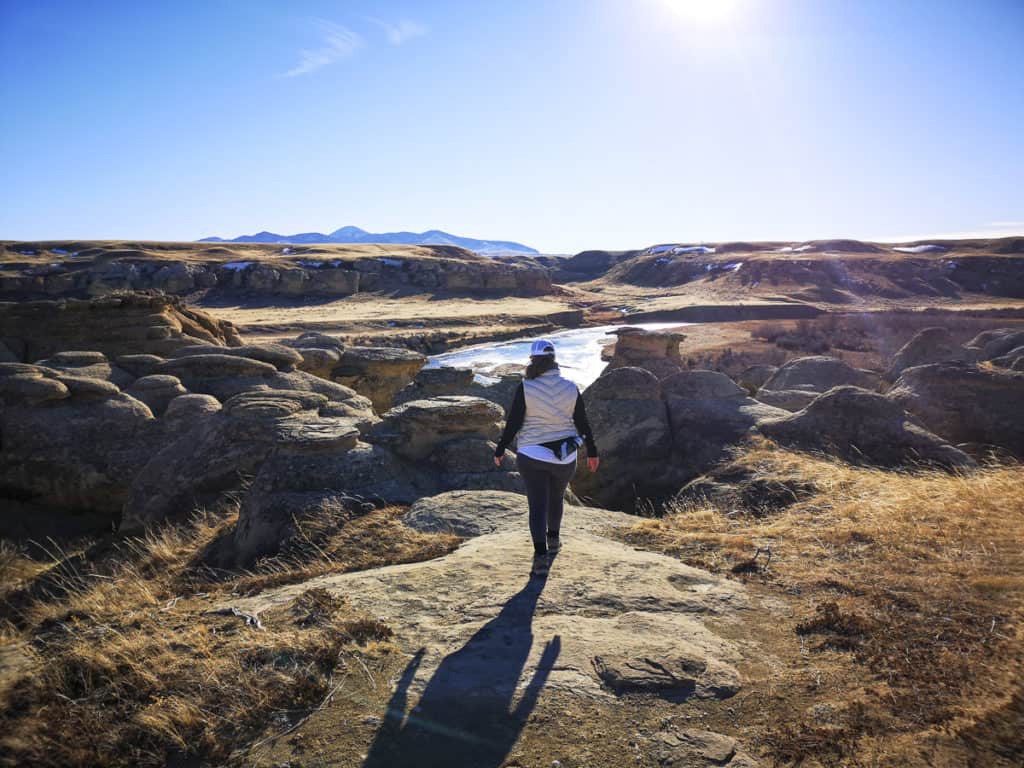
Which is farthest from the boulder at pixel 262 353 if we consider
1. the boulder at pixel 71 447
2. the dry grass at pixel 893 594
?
the dry grass at pixel 893 594

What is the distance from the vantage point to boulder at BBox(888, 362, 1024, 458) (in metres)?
10.3

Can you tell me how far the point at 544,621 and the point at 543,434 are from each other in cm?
143

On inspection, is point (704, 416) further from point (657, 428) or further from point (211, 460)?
point (211, 460)

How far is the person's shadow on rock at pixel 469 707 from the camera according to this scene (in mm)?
2811

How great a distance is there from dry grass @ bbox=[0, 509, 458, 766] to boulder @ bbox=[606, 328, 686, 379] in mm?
15115

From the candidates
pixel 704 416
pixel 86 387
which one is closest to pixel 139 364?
pixel 86 387

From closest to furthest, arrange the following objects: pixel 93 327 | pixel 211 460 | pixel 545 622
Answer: pixel 545 622 → pixel 211 460 → pixel 93 327

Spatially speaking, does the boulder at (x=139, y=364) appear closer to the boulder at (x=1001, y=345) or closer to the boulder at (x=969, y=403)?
the boulder at (x=969, y=403)

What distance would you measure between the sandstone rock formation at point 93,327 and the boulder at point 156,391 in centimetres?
377

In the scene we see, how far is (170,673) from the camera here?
345cm

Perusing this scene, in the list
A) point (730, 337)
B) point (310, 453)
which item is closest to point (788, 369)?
point (310, 453)

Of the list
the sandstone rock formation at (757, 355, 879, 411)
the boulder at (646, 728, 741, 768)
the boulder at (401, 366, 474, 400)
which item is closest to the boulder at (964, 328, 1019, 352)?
the sandstone rock formation at (757, 355, 879, 411)

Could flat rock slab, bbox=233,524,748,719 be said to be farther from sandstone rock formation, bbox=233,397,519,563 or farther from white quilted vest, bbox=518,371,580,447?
sandstone rock formation, bbox=233,397,519,563

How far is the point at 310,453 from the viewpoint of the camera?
287 inches
